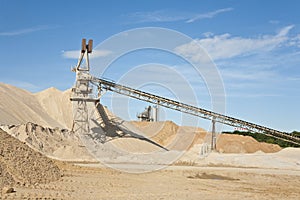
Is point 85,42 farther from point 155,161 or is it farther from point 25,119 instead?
point 155,161

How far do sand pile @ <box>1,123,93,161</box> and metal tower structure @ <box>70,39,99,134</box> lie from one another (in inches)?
62.8

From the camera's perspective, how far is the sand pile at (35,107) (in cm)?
4478

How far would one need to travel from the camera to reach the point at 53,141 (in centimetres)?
3625

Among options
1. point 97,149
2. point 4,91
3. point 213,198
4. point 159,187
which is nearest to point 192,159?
point 97,149

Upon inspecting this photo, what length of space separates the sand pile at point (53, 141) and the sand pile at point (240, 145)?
20.2 metres

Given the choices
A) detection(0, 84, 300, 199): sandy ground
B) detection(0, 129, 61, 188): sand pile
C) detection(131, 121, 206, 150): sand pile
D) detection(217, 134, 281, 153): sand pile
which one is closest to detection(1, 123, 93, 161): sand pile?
detection(0, 84, 300, 199): sandy ground

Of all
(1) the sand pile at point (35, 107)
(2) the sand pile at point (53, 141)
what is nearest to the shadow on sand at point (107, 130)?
(2) the sand pile at point (53, 141)

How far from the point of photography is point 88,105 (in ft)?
132

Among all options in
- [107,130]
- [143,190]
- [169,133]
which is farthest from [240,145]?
[143,190]

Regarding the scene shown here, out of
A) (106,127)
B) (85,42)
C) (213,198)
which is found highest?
(85,42)

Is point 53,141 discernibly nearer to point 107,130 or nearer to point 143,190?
point 107,130

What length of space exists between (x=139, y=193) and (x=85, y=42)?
88.9 feet

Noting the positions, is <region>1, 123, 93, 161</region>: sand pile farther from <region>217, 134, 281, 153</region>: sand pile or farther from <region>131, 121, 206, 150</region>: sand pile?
<region>217, 134, 281, 153</region>: sand pile

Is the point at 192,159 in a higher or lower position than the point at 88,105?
lower
